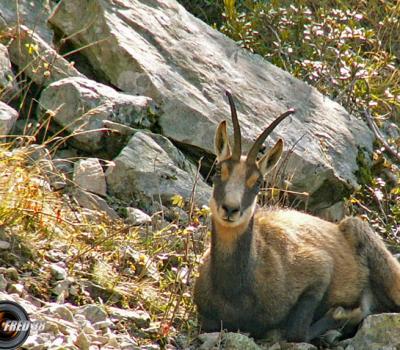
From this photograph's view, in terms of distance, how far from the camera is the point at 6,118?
888 cm

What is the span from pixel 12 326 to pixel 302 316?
9.90 ft

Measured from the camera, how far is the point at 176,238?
8.76 meters

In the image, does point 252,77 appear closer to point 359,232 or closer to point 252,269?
point 359,232

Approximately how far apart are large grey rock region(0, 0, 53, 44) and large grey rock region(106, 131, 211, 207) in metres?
2.10

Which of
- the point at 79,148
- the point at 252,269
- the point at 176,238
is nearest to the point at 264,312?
the point at 252,269

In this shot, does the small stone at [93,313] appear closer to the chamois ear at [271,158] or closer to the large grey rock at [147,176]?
the chamois ear at [271,158]

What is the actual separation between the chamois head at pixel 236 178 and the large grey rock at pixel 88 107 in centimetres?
185

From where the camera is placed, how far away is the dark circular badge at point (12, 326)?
6102 mm

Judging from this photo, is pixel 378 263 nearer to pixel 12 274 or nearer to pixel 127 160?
pixel 127 160

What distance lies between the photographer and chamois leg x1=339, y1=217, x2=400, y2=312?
8.97 metres

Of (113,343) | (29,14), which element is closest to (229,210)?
(113,343)

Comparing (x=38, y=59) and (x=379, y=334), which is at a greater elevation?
(x=38, y=59)

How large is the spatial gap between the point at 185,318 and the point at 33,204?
1.62 m

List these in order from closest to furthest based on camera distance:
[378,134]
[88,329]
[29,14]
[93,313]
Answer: [88,329], [93,313], [29,14], [378,134]
